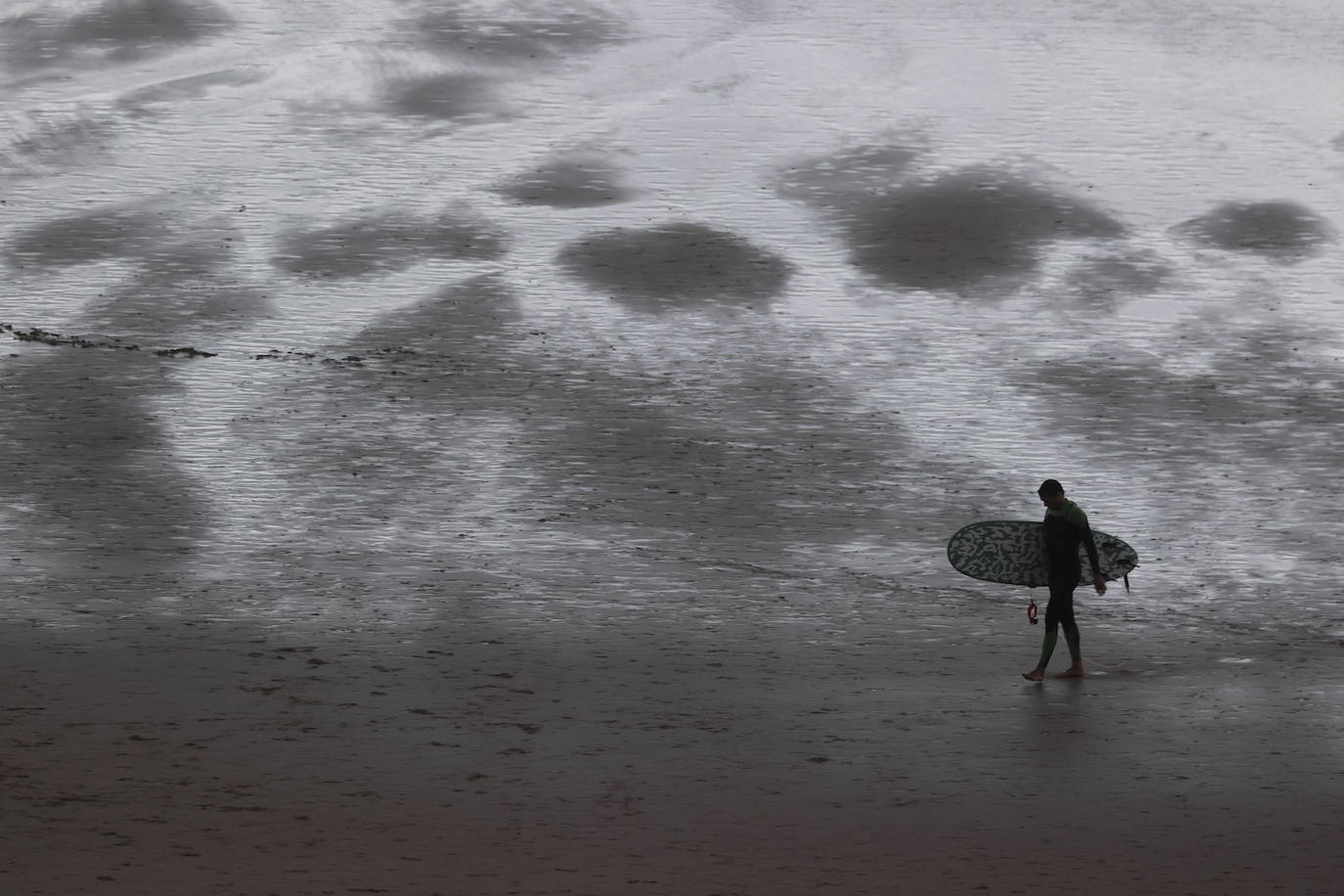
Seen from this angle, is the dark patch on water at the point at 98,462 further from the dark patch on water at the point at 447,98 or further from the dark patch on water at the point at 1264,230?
the dark patch on water at the point at 1264,230

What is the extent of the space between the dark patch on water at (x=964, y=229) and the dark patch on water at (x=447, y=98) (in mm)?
6866

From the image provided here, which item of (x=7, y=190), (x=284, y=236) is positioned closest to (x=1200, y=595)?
(x=284, y=236)

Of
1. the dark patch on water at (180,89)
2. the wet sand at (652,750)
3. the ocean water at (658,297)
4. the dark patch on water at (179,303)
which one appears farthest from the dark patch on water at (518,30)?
the wet sand at (652,750)

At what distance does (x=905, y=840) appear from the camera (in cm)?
873

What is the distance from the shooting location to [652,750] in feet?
33.7

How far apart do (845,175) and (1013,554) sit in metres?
14.0

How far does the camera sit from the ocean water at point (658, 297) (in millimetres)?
15648

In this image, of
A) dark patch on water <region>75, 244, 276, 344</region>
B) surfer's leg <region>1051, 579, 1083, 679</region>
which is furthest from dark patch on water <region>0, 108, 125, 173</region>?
surfer's leg <region>1051, 579, 1083, 679</region>

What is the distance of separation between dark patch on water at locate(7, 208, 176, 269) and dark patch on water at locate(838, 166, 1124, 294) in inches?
372

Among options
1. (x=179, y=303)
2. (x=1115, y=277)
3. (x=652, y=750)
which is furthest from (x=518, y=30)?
(x=652, y=750)

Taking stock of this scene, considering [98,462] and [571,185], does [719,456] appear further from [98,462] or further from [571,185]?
[571,185]

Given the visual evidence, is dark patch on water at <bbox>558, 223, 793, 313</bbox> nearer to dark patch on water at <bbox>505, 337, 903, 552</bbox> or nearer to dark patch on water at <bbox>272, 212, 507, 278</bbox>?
dark patch on water at <bbox>272, 212, 507, 278</bbox>

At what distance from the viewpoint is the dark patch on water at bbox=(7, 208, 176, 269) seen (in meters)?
22.4

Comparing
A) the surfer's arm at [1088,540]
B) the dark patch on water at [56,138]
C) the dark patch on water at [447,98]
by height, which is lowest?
the surfer's arm at [1088,540]
